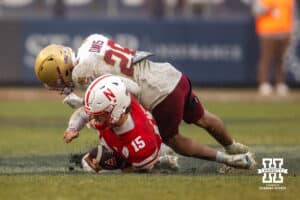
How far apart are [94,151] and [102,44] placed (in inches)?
34.1

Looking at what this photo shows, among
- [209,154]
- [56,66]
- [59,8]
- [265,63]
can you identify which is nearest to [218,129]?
[209,154]

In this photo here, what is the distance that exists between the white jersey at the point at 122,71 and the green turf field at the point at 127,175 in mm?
668

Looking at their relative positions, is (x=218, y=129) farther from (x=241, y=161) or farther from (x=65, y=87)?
(x=65, y=87)

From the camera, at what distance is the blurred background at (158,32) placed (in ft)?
59.7

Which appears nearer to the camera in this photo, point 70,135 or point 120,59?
point 70,135

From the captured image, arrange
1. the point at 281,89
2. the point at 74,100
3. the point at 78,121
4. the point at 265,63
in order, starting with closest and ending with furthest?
the point at 78,121, the point at 74,100, the point at 265,63, the point at 281,89

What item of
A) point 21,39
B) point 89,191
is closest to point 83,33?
point 21,39

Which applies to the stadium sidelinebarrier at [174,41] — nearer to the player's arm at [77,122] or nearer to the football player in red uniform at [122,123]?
the player's arm at [77,122]

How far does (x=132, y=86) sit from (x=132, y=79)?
123 millimetres

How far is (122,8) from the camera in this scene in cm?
1867

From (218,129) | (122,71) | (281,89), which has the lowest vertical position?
(281,89)

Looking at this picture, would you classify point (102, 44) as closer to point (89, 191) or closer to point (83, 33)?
point (89, 191)

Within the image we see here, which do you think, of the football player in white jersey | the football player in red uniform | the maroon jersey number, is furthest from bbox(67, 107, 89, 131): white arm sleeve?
the maroon jersey number

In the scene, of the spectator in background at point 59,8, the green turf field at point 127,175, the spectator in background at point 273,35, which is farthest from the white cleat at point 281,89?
the spectator in background at point 59,8
